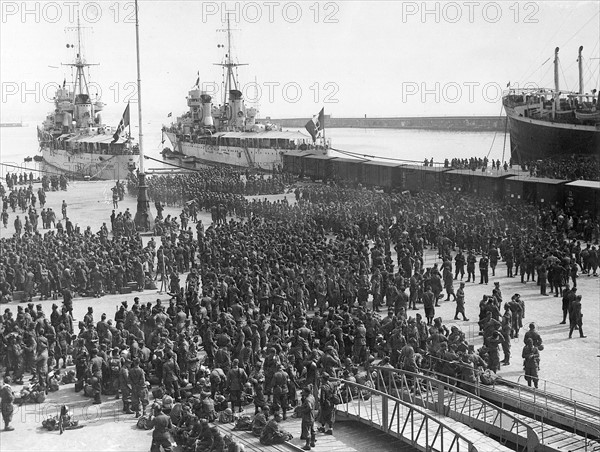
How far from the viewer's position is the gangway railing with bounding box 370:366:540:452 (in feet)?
35.2

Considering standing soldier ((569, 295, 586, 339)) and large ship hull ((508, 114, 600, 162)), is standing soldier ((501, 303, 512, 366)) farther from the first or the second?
large ship hull ((508, 114, 600, 162))

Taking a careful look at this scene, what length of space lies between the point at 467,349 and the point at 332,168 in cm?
3427

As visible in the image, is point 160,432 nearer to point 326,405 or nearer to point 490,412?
point 326,405

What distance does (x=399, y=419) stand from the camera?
11.4 metres

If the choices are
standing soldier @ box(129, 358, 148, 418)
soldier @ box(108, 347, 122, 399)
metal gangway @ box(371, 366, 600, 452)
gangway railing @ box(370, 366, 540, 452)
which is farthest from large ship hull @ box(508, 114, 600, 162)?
standing soldier @ box(129, 358, 148, 418)

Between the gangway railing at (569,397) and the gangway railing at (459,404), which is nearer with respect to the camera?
the gangway railing at (459,404)

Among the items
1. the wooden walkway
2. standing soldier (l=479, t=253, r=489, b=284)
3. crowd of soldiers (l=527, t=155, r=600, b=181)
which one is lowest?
the wooden walkway

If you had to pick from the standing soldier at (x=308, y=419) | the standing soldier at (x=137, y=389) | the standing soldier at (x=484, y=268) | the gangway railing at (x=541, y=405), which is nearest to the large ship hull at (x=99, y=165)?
the standing soldier at (x=484, y=268)

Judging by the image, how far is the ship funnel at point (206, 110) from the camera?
237 ft

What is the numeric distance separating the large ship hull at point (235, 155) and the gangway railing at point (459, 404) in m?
42.0

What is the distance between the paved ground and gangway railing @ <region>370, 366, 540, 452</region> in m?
1.40

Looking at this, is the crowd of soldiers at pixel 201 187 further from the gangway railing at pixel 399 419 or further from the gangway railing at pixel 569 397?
the gangway railing at pixel 569 397

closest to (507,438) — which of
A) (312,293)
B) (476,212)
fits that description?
(312,293)

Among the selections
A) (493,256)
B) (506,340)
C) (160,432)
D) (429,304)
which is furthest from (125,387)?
(493,256)
